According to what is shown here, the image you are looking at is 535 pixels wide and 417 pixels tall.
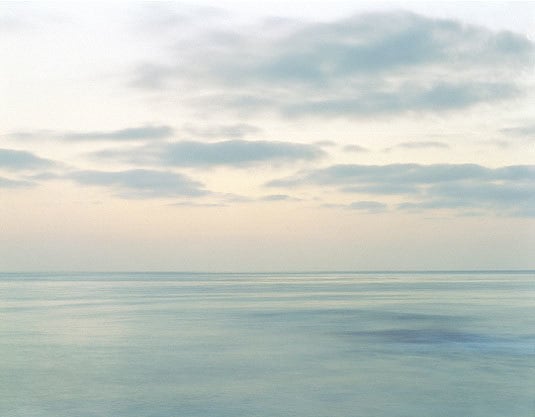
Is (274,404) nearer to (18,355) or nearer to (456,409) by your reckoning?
(456,409)

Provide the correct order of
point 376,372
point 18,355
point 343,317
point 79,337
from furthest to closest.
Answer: point 343,317 → point 79,337 → point 18,355 → point 376,372

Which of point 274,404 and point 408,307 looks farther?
point 408,307

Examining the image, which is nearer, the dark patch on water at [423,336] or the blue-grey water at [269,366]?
the blue-grey water at [269,366]

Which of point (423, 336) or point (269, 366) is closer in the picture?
point (269, 366)

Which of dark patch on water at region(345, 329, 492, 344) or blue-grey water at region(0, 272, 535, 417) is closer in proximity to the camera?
blue-grey water at region(0, 272, 535, 417)

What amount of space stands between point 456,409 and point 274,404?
205cm

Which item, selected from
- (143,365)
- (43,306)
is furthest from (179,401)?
(43,306)

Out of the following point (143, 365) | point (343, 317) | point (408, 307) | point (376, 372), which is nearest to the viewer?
point (376, 372)

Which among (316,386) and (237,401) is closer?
(237,401)

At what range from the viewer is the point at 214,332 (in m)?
13.9

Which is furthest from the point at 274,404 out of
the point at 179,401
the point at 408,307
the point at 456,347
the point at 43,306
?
the point at 43,306

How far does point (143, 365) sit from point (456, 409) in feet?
15.7

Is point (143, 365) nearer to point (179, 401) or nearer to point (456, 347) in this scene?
point (179, 401)

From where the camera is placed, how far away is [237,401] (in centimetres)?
781
